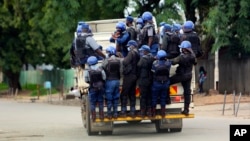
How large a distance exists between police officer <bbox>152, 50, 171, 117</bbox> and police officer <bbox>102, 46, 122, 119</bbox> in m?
0.89

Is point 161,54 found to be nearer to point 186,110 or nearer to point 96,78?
point 186,110

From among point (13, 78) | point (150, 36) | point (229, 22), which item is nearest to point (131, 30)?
point (150, 36)

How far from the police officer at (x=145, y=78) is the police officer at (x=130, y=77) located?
0.15m

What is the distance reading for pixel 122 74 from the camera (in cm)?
1616

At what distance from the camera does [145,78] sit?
16.1m

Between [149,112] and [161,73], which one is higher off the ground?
[161,73]

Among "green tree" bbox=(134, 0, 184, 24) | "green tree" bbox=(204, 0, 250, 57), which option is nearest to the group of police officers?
"green tree" bbox=(204, 0, 250, 57)

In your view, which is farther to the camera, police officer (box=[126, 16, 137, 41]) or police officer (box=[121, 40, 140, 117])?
police officer (box=[126, 16, 137, 41])

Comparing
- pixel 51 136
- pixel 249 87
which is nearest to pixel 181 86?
pixel 51 136

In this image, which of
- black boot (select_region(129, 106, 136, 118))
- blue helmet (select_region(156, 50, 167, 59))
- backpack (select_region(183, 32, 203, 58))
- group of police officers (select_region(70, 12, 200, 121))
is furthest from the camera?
backpack (select_region(183, 32, 203, 58))

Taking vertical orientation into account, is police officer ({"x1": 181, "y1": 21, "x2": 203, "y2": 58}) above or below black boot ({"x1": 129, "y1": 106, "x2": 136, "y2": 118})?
above

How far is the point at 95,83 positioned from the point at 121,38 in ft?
A: 5.32

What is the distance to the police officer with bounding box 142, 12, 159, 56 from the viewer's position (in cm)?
1667

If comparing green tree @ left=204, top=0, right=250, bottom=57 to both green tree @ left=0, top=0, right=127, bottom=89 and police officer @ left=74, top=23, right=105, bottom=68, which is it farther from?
police officer @ left=74, top=23, right=105, bottom=68
